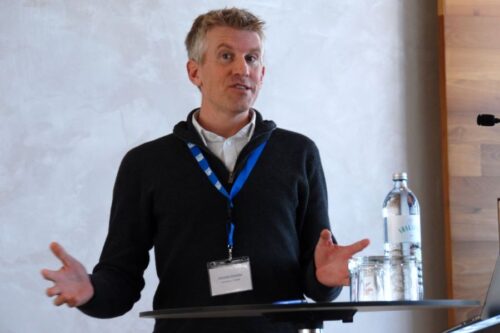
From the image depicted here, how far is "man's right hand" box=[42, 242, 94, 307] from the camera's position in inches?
77.7

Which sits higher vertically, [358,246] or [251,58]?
[251,58]

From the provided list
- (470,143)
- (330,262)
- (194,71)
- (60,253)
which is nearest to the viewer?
(60,253)

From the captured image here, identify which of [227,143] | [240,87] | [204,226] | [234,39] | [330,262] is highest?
[234,39]

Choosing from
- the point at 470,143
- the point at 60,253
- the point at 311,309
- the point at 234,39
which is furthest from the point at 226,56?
the point at 470,143

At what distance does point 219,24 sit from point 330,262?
2.52 feet

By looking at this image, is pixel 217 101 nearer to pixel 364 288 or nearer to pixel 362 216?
pixel 364 288

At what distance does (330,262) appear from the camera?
2.09 m

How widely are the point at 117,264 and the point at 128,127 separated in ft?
4.54

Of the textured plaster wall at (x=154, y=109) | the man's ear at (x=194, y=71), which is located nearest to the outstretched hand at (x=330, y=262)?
the man's ear at (x=194, y=71)

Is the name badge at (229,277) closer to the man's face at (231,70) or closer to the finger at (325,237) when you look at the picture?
the finger at (325,237)

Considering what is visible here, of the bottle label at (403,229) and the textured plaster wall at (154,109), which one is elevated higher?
the textured plaster wall at (154,109)

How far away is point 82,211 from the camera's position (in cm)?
352

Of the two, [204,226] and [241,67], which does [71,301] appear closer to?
[204,226]

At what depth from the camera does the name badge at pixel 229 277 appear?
2.22m
